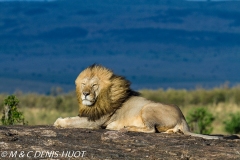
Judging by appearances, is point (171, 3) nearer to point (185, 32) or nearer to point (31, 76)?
point (185, 32)

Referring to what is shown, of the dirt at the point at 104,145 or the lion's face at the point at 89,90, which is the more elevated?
the lion's face at the point at 89,90

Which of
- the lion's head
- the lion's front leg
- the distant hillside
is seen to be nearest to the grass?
the lion's head

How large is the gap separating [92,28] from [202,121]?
467 feet

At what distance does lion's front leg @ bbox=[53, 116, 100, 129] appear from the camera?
7996 mm

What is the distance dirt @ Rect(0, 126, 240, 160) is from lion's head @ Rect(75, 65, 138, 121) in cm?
63

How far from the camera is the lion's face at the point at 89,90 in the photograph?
8141 millimetres

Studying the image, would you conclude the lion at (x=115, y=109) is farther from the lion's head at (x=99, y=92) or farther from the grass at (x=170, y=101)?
the grass at (x=170, y=101)

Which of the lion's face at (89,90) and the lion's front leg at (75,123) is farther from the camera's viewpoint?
the lion's face at (89,90)

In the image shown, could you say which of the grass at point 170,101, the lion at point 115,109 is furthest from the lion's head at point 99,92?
the grass at point 170,101

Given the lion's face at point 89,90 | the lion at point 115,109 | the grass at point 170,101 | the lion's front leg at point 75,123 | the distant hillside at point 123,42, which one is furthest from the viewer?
the distant hillside at point 123,42

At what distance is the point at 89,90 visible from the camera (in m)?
8.14

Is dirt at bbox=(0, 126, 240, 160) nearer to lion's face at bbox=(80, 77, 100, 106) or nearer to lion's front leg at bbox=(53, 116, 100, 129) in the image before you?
lion's front leg at bbox=(53, 116, 100, 129)

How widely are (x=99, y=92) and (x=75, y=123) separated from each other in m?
0.44

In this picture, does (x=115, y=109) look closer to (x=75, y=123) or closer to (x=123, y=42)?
(x=75, y=123)
